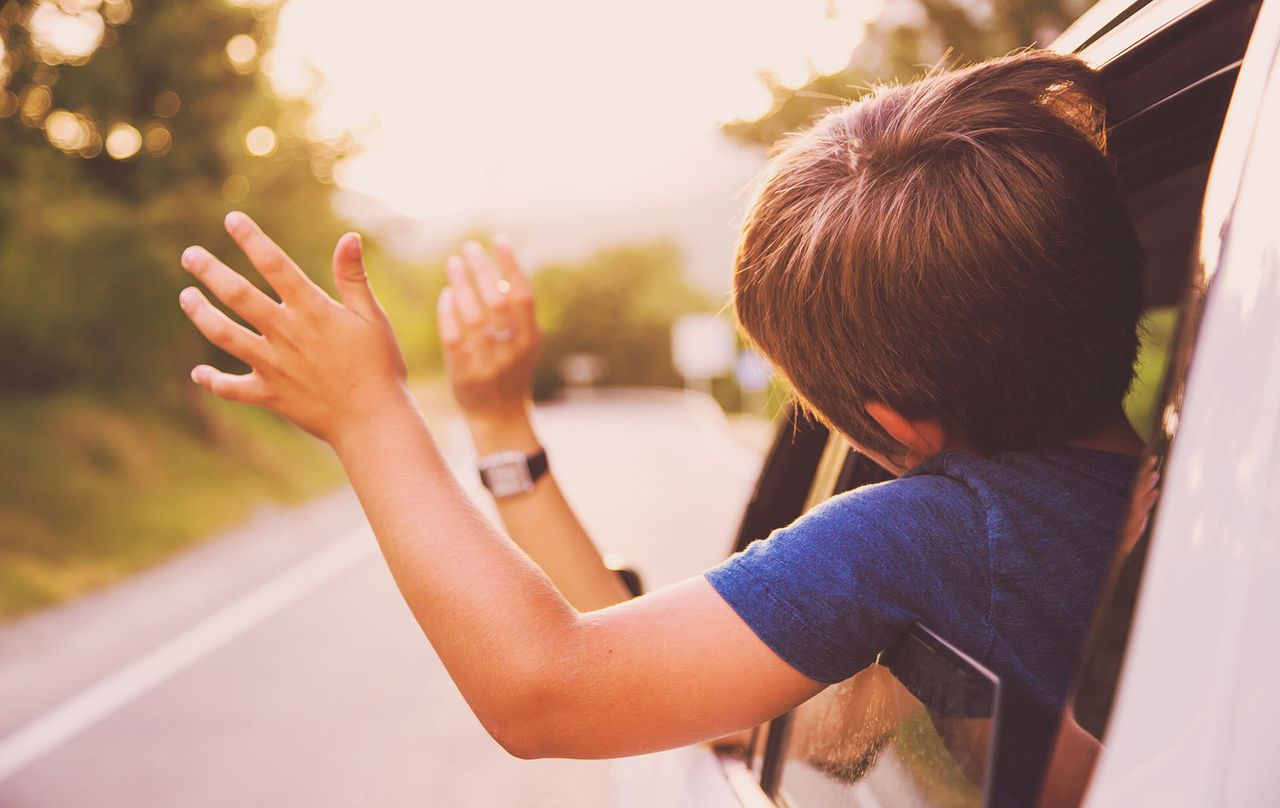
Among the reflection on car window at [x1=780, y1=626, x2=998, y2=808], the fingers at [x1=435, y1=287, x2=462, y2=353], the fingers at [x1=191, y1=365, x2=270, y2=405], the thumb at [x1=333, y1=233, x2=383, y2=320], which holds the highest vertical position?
the thumb at [x1=333, y1=233, x2=383, y2=320]

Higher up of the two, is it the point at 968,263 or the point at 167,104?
the point at 167,104

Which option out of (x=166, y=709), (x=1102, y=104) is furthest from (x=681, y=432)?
(x=1102, y=104)

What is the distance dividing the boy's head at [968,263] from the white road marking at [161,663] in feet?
17.0

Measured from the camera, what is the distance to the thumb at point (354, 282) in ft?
3.66

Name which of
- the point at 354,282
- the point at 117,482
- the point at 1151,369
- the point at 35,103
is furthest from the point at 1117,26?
the point at 35,103

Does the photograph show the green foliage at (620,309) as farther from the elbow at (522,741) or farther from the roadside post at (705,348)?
the elbow at (522,741)

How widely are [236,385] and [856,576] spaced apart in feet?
2.21

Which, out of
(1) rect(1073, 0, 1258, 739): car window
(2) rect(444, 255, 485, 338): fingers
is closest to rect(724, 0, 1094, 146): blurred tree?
(1) rect(1073, 0, 1258, 739): car window

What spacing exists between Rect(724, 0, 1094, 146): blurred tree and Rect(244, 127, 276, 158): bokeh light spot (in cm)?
892

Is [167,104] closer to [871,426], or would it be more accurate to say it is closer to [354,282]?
[354,282]

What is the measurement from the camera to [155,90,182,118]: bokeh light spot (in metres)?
15.3

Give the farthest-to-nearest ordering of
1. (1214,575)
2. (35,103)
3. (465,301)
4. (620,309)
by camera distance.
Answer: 1. (620,309)
2. (35,103)
3. (465,301)
4. (1214,575)

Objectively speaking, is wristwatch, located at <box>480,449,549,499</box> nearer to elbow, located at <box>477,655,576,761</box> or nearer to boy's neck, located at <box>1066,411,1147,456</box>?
elbow, located at <box>477,655,576,761</box>

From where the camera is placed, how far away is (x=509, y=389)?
1.58 metres
